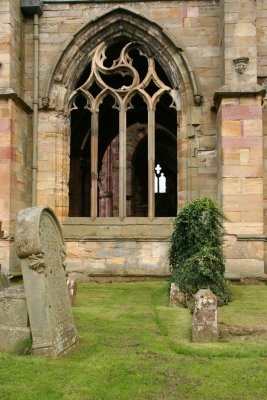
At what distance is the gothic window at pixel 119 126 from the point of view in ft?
39.2

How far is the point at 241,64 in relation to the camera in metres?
10.8

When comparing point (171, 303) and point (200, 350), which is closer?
point (200, 350)

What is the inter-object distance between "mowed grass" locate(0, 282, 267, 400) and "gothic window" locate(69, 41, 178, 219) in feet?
17.2

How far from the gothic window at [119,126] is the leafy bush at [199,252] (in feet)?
9.48

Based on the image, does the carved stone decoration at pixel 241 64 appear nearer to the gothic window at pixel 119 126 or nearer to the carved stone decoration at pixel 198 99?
the carved stone decoration at pixel 198 99

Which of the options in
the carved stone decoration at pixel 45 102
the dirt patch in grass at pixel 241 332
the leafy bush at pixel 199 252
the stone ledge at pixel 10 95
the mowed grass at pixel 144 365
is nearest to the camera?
the mowed grass at pixel 144 365

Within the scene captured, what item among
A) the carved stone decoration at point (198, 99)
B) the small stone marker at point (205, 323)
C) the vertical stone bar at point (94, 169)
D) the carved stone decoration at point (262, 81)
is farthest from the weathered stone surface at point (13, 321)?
the carved stone decoration at point (262, 81)

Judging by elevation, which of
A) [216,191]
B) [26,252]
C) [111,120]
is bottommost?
[26,252]

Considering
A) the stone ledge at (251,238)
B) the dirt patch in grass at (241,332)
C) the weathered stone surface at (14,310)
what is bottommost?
the dirt patch in grass at (241,332)

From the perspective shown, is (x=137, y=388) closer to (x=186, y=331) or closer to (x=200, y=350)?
(x=200, y=350)

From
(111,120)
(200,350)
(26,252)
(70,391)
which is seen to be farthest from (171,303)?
(111,120)

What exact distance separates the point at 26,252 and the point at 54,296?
576 mm

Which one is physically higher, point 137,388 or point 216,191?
point 216,191

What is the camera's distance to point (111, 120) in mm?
17312
